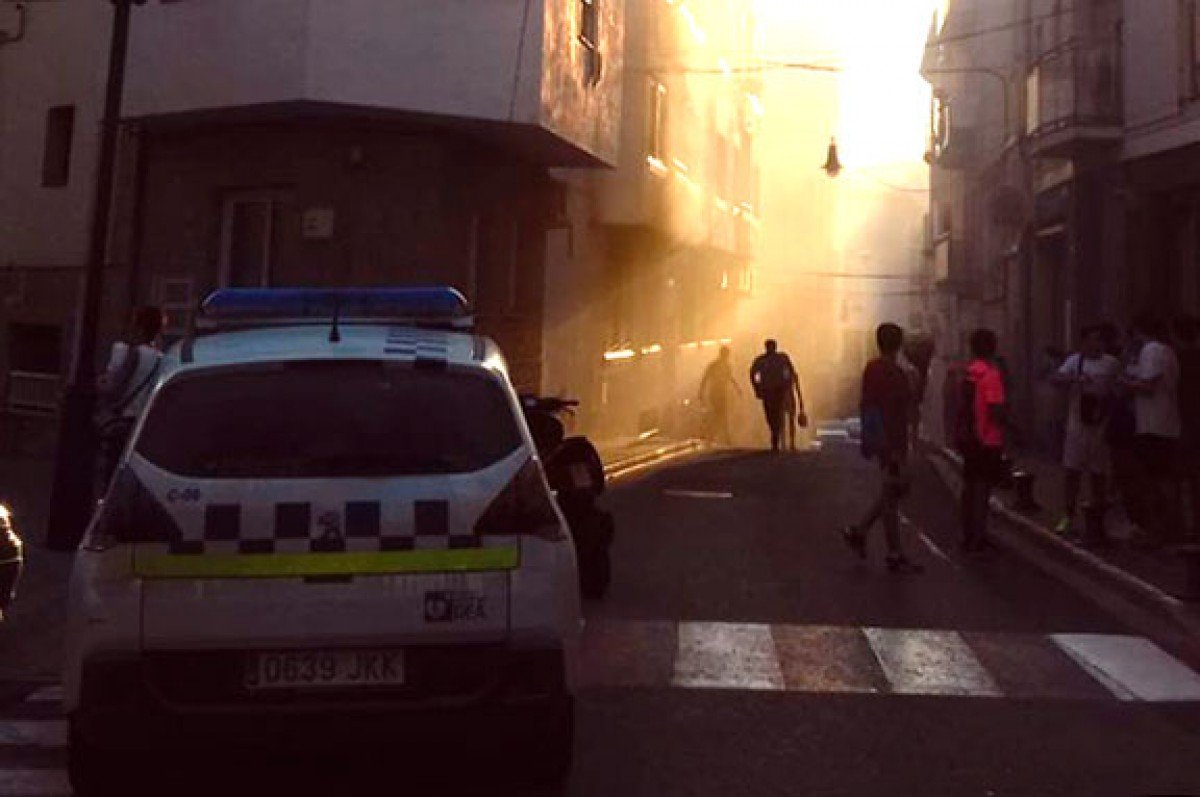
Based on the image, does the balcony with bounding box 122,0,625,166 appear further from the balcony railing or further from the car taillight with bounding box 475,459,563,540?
the car taillight with bounding box 475,459,563,540

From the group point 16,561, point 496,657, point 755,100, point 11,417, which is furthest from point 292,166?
point 755,100

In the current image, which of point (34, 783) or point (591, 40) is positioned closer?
point (34, 783)

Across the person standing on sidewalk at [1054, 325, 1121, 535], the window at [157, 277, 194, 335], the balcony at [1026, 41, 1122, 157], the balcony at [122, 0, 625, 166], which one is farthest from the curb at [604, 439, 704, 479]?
the balcony at [1026, 41, 1122, 157]

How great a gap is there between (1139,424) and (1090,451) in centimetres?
84

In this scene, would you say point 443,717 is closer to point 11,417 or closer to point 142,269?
point 142,269

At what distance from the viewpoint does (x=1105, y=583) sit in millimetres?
10539

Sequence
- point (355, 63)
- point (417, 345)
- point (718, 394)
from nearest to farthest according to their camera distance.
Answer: point (417, 345) < point (355, 63) < point (718, 394)

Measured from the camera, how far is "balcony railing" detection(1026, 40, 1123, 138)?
64.7 feet

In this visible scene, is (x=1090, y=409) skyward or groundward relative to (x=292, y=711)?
skyward

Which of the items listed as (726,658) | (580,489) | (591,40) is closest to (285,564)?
(726,658)

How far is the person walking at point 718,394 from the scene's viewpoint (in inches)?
1056

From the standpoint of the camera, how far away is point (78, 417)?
11016 mm

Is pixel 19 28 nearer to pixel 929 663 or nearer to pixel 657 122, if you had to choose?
pixel 657 122

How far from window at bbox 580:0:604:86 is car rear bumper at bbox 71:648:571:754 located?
14976 millimetres
